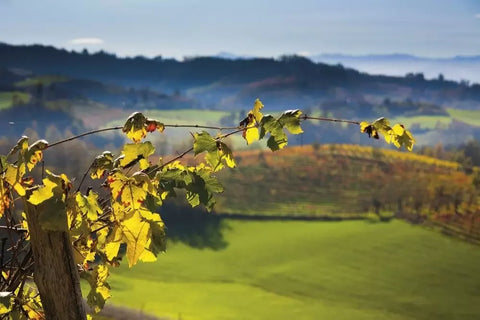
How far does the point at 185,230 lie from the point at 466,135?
39537 millimetres

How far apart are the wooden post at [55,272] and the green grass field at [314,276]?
1532 centimetres

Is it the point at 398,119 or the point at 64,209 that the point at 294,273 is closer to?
the point at 64,209


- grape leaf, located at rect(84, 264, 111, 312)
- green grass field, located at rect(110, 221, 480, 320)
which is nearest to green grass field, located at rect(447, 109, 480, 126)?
green grass field, located at rect(110, 221, 480, 320)

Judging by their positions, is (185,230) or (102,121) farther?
(102,121)

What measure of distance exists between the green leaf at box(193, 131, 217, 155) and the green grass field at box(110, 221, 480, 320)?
50.1 feet

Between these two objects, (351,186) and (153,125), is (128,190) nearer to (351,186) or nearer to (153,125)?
(153,125)

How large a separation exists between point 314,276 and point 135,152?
19.4 metres

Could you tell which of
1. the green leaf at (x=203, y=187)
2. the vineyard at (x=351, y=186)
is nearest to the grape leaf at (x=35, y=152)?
the green leaf at (x=203, y=187)

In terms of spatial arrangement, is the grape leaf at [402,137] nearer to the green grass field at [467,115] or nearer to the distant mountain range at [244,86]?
the distant mountain range at [244,86]

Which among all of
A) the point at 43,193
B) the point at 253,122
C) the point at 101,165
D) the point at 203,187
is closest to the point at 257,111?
the point at 253,122

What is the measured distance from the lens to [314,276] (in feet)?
64.7

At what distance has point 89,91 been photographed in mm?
54000

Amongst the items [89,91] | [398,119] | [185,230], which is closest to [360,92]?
[398,119]

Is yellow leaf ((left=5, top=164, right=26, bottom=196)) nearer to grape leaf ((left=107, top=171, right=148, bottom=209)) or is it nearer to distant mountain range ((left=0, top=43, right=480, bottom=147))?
grape leaf ((left=107, top=171, right=148, bottom=209))
